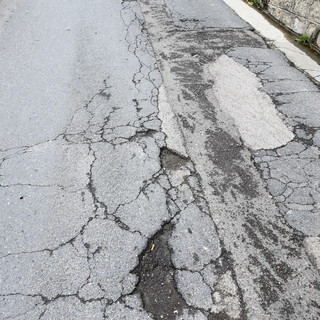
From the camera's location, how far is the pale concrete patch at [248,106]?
4.20m

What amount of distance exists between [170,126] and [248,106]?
128cm

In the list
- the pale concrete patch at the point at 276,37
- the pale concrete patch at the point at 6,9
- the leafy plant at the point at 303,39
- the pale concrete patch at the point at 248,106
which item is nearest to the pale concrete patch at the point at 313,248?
the pale concrete patch at the point at 248,106

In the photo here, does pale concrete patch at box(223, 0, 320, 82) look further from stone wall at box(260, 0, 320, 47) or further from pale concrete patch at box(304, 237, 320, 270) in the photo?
pale concrete patch at box(304, 237, 320, 270)

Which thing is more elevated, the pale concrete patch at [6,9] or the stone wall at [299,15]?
the stone wall at [299,15]

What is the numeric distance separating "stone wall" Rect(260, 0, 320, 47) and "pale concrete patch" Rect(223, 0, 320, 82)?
269 mm

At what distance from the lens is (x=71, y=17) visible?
772 cm

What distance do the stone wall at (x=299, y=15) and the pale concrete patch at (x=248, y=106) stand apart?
191cm

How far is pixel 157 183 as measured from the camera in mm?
3572

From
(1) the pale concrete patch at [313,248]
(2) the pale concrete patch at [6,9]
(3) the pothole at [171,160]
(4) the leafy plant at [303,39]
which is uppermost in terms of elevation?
(4) the leafy plant at [303,39]

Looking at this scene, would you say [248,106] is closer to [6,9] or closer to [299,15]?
[299,15]

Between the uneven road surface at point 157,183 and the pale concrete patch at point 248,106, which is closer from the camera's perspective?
the uneven road surface at point 157,183

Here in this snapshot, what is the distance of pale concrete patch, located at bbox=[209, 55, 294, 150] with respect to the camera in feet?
13.8

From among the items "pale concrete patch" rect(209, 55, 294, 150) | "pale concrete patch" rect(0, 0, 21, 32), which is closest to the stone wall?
"pale concrete patch" rect(209, 55, 294, 150)

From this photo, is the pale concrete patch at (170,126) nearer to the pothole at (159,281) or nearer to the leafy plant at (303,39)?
the pothole at (159,281)
